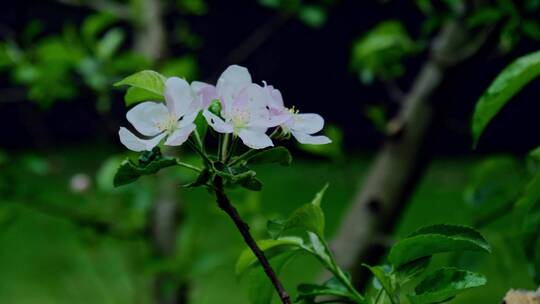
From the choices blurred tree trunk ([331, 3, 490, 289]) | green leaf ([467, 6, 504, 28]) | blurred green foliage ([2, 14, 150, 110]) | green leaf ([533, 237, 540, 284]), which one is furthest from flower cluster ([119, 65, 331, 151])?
blurred green foliage ([2, 14, 150, 110])

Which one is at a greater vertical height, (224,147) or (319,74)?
(319,74)

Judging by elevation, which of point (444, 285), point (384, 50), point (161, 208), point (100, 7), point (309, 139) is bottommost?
point (444, 285)

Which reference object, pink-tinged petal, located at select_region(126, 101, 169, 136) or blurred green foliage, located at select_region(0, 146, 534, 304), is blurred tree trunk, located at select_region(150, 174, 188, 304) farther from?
pink-tinged petal, located at select_region(126, 101, 169, 136)

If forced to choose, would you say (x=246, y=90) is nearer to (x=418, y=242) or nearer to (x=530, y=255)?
(x=418, y=242)

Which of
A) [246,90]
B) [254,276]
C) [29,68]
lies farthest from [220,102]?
[29,68]

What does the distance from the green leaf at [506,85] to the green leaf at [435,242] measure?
0.58 ft

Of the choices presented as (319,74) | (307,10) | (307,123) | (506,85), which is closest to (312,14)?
(307,10)

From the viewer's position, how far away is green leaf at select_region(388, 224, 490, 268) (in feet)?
1.70

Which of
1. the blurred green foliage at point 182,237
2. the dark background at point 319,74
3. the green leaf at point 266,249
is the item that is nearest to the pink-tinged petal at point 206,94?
the green leaf at point 266,249

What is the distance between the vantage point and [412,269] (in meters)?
0.57

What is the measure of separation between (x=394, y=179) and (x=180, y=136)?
0.86 meters

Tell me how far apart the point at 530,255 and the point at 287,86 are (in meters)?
4.41

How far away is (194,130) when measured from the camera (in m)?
0.51

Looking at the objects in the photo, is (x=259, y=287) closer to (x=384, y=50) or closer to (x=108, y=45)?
(x=384, y=50)
